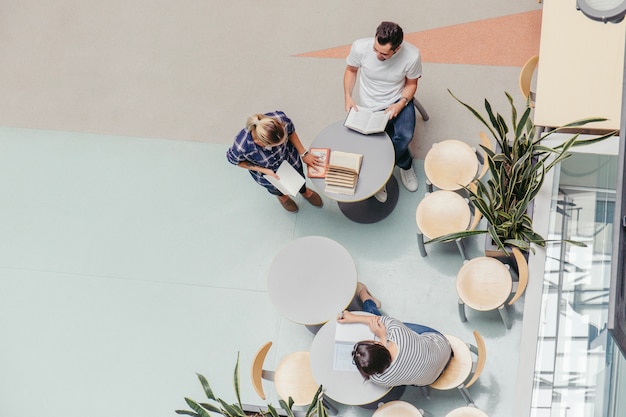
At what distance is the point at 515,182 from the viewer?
4000 millimetres

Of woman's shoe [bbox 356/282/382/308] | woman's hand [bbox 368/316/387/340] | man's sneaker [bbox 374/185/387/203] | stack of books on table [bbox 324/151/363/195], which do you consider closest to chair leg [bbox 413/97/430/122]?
man's sneaker [bbox 374/185/387/203]

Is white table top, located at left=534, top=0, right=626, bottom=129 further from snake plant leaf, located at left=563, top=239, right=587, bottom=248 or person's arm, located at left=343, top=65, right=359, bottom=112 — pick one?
person's arm, located at left=343, top=65, right=359, bottom=112

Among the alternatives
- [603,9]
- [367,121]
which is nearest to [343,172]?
[367,121]

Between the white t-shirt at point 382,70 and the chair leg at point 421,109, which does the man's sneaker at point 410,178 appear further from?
the white t-shirt at point 382,70

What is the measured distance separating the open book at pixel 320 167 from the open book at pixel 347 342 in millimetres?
1088

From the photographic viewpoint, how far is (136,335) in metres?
5.16

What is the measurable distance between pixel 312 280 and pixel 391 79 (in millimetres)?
1535

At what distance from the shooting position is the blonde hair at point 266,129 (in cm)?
419

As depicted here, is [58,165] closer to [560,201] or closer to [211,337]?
[211,337]

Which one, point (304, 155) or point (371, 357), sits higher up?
point (304, 155)

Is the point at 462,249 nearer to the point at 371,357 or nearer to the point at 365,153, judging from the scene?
the point at 365,153

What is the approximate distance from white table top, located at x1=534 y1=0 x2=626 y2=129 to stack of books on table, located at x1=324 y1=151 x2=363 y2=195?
1215 millimetres

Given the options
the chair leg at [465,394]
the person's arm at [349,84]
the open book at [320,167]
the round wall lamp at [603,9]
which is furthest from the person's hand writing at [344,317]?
the round wall lamp at [603,9]

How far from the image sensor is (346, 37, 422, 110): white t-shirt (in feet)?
14.9
